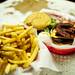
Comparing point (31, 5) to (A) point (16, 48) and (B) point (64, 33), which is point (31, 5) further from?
(A) point (16, 48)

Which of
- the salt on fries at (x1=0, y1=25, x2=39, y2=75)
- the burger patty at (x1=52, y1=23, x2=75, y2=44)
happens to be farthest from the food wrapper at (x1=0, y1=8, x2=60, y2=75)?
the burger patty at (x1=52, y1=23, x2=75, y2=44)

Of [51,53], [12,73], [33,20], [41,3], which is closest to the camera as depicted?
[12,73]

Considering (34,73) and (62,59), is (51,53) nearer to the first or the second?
(62,59)

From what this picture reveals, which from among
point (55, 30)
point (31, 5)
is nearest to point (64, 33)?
point (55, 30)

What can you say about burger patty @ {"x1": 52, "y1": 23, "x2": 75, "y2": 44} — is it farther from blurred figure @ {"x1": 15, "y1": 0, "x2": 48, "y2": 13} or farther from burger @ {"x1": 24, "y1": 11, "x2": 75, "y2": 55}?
blurred figure @ {"x1": 15, "y1": 0, "x2": 48, "y2": 13}

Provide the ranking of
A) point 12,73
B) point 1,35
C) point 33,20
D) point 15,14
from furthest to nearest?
point 15,14, point 33,20, point 1,35, point 12,73

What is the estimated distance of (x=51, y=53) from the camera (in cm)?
112

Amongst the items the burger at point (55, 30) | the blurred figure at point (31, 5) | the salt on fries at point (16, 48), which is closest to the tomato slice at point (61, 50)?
the burger at point (55, 30)

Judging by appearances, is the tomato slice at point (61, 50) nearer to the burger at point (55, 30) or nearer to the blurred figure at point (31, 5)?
the burger at point (55, 30)

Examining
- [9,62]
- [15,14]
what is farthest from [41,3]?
[9,62]

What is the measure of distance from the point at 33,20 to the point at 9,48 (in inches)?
18.8

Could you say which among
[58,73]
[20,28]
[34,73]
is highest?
[20,28]

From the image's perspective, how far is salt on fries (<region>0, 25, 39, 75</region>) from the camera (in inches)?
34.8

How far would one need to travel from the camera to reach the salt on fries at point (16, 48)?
0.88 metres
